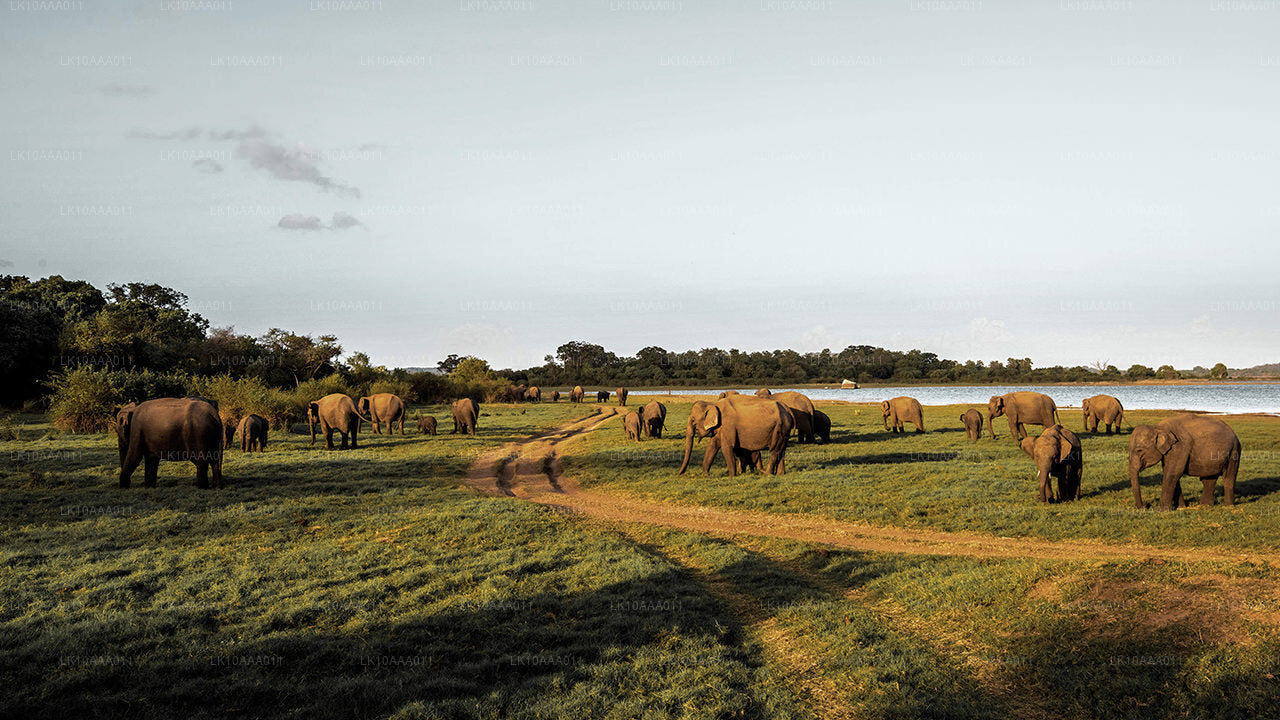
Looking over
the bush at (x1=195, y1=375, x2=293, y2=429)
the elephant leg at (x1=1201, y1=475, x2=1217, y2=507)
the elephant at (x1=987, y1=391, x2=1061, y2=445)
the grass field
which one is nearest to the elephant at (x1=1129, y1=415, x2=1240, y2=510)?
the elephant leg at (x1=1201, y1=475, x2=1217, y2=507)

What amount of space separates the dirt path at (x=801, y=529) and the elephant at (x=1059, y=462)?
3135 millimetres

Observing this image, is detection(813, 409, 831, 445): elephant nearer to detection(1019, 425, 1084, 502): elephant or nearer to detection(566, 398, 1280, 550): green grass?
detection(566, 398, 1280, 550): green grass

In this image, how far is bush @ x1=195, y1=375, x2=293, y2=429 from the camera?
3036 cm

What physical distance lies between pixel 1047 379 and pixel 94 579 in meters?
144

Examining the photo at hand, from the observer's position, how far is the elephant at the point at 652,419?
1229 inches

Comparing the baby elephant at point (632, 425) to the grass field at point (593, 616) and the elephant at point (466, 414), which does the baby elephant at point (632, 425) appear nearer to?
the elephant at point (466, 414)

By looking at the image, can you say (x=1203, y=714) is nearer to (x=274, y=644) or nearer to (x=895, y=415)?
(x=274, y=644)

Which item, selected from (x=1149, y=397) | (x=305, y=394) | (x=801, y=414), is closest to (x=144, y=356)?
(x=305, y=394)

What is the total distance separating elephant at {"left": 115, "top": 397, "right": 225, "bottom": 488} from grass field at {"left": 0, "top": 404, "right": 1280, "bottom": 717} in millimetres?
1229

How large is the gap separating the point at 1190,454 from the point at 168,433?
887 inches

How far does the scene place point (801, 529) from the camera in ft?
43.8

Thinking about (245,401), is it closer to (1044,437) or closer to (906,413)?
(1044,437)

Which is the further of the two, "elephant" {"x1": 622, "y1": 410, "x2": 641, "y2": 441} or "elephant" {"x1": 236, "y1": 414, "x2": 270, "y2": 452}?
"elephant" {"x1": 622, "y1": 410, "x2": 641, "y2": 441}

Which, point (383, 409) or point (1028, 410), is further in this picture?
point (383, 409)
